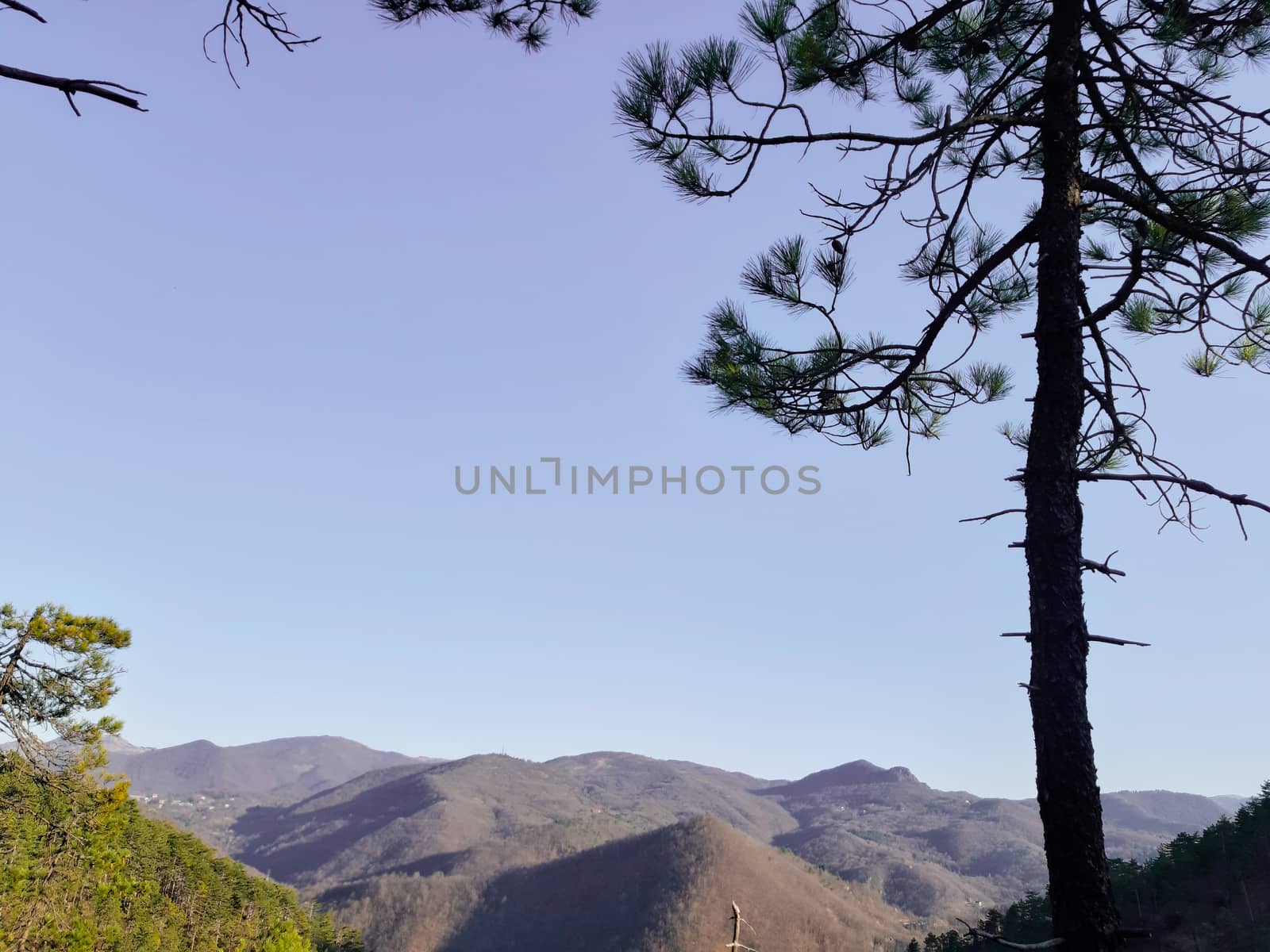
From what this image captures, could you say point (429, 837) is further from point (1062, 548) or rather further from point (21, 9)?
point (21, 9)

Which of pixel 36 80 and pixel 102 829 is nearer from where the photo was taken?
pixel 36 80

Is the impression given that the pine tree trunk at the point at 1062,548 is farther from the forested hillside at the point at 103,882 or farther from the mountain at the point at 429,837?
the mountain at the point at 429,837

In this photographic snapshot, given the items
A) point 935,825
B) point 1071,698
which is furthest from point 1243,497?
point 935,825

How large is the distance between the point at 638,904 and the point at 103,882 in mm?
91646

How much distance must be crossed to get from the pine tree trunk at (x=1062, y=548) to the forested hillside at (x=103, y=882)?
38.2ft

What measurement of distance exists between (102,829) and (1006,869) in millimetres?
149600

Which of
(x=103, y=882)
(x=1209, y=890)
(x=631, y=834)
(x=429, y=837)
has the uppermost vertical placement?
(x=103, y=882)

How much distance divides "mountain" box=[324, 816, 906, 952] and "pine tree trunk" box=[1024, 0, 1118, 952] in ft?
289

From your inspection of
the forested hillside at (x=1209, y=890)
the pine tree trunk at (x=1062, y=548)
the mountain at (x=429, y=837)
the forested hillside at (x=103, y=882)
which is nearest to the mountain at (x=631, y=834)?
the mountain at (x=429, y=837)

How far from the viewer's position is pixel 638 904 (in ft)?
327

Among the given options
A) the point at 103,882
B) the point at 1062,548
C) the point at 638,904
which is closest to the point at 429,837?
the point at 638,904

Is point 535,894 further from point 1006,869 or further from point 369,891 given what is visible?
point 1006,869

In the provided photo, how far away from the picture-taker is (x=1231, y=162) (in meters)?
4.19

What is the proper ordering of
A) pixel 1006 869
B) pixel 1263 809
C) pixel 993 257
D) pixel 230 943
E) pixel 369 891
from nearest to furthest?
pixel 993 257
pixel 1263 809
pixel 230 943
pixel 369 891
pixel 1006 869
